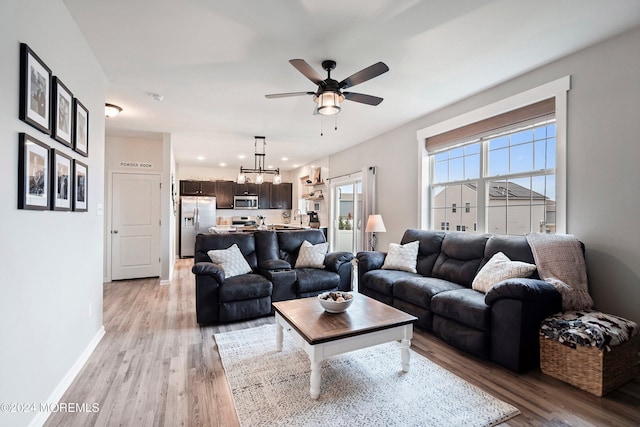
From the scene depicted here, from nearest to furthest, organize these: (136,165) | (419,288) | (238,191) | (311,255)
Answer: (419,288)
(311,255)
(136,165)
(238,191)

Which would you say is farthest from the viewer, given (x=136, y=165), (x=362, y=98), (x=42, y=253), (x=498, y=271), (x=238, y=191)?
(x=238, y=191)

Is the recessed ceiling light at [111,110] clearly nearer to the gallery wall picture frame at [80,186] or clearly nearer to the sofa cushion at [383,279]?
the gallery wall picture frame at [80,186]

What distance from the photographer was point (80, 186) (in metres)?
2.38

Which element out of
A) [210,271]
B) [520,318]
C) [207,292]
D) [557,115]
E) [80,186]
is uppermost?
[557,115]

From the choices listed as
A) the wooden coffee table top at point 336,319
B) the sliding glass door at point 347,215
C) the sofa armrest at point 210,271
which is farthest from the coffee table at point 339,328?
the sliding glass door at point 347,215

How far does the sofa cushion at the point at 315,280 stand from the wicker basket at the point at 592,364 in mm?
2221

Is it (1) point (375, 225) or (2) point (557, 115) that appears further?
(1) point (375, 225)

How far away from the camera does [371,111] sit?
4.21m

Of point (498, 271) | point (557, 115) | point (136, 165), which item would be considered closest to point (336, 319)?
point (498, 271)

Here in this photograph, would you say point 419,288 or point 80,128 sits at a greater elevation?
point 80,128

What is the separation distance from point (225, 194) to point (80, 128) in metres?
6.68

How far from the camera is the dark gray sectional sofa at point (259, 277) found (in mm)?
3275

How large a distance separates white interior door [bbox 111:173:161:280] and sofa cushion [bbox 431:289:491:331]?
5.11 m

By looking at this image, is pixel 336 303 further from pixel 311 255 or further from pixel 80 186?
pixel 80 186
